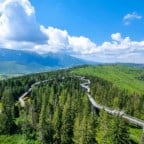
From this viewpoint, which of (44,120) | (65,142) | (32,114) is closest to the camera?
(65,142)

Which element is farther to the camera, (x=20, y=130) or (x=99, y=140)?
(x=20, y=130)

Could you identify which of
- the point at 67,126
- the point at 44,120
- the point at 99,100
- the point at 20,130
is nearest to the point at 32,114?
the point at 20,130

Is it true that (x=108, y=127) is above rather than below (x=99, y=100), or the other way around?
above

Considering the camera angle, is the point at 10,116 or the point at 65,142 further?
the point at 10,116

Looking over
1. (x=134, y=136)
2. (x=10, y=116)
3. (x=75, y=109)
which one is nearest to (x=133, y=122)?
(x=134, y=136)

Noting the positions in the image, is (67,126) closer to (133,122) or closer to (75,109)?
(75,109)

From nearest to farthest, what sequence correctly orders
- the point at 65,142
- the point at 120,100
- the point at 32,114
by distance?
the point at 65,142, the point at 32,114, the point at 120,100

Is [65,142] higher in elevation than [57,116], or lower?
lower

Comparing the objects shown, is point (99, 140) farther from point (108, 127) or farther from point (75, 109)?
point (75, 109)

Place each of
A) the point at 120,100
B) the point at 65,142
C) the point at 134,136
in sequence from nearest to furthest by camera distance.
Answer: the point at 65,142 < the point at 134,136 < the point at 120,100
